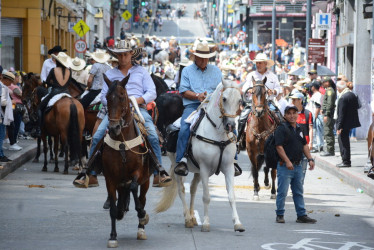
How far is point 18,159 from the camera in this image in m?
21.4

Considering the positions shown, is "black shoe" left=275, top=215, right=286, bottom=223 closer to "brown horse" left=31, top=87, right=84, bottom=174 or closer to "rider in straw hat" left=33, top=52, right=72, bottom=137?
"brown horse" left=31, top=87, right=84, bottom=174

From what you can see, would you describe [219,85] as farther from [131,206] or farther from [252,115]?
[252,115]

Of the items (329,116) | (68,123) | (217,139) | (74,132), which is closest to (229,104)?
(217,139)

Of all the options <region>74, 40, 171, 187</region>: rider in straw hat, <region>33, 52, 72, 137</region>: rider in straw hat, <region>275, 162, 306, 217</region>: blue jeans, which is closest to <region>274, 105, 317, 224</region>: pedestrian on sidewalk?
<region>275, 162, 306, 217</region>: blue jeans

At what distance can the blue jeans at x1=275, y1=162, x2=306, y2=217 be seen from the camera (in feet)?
43.8

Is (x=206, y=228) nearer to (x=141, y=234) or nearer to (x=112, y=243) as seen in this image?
(x=141, y=234)

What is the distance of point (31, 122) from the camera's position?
22344 mm

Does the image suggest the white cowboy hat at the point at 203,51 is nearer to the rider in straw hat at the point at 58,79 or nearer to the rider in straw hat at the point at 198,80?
the rider in straw hat at the point at 198,80

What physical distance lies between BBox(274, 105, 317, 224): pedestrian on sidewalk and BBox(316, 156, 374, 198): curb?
447cm

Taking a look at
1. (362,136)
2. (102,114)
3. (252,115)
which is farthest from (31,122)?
(362,136)

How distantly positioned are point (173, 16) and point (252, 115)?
12817 cm

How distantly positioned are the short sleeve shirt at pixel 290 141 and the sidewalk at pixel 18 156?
728 cm

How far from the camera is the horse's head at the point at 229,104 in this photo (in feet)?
39.3

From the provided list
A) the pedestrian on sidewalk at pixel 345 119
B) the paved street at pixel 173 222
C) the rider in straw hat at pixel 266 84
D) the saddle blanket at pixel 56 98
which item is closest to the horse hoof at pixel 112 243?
the paved street at pixel 173 222
